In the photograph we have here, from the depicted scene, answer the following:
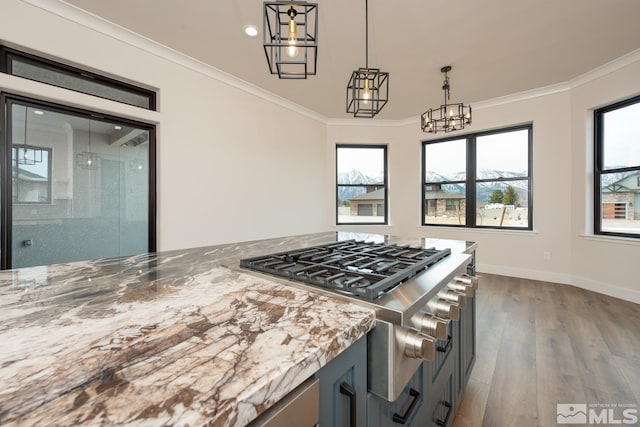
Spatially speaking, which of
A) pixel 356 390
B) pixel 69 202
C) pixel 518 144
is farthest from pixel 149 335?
pixel 518 144

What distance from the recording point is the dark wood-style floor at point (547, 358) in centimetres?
157

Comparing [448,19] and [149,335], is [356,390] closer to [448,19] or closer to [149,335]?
[149,335]

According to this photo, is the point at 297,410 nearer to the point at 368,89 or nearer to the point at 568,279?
the point at 368,89

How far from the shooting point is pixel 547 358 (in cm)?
201

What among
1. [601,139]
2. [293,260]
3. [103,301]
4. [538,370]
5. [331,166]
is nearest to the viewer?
[103,301]

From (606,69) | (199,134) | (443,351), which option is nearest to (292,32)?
(443,351)

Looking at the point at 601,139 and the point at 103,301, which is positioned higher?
the point at 601,139

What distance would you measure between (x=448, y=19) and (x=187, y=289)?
9.99ft

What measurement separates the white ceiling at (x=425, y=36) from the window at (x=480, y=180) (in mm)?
944

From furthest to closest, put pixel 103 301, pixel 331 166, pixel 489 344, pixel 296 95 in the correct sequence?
pixel 331 166, pixel 296 95, pixel 489 344, pixel 103 301

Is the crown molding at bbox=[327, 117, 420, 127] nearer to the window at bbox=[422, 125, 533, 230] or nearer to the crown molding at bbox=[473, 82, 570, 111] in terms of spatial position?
the window at bbox=[422, 125, 533, 230]

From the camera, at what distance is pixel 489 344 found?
2232 mm

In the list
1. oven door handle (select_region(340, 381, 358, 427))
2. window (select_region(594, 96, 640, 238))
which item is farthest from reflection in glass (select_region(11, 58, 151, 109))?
window (select_region(594, 96, 640, 238))

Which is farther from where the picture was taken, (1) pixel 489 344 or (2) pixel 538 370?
(1) pixel 489 344
